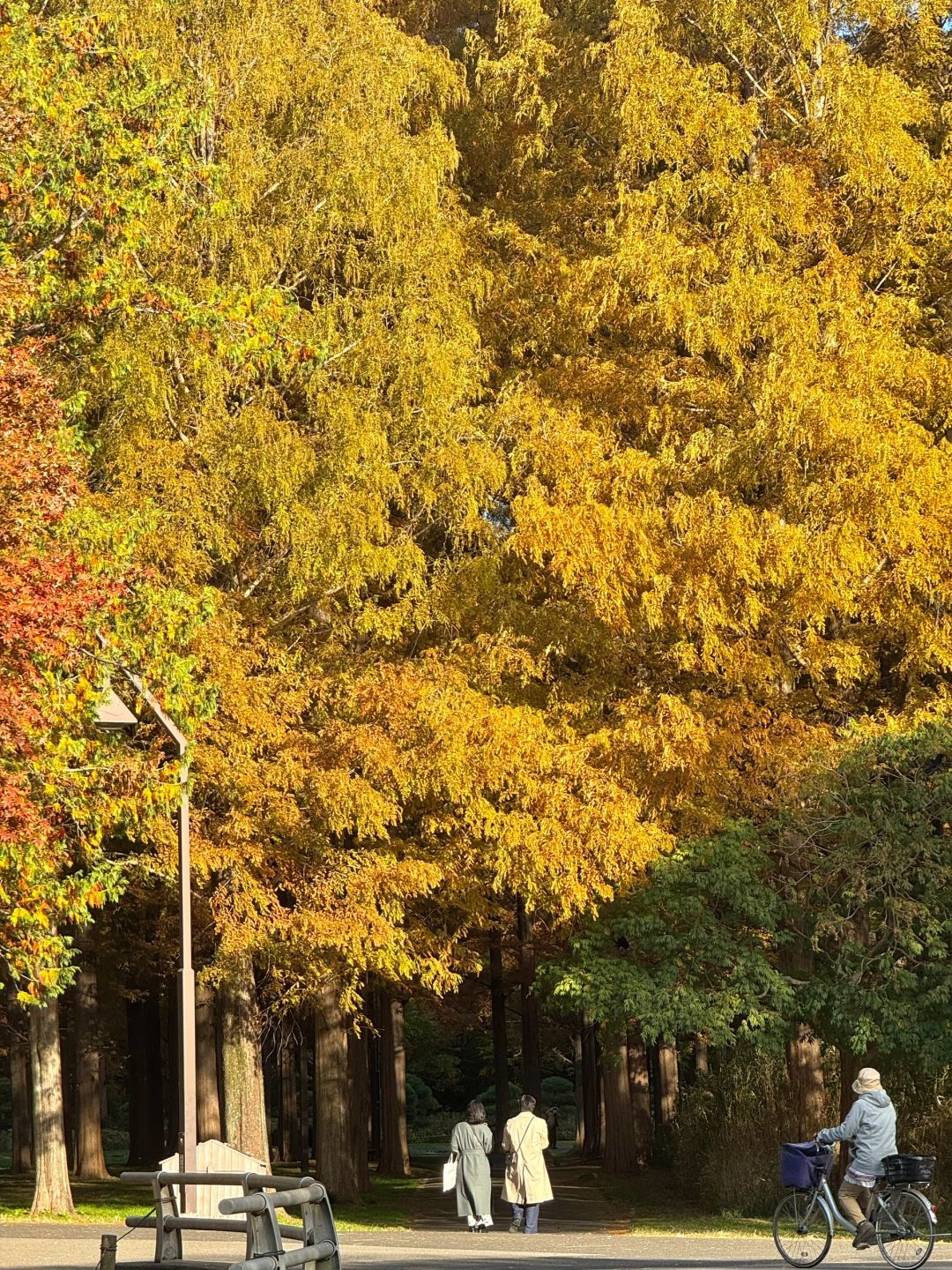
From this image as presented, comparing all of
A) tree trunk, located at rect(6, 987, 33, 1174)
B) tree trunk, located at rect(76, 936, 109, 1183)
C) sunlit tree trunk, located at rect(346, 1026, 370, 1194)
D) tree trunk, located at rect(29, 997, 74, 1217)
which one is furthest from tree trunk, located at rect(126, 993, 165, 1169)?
tree trunk, located at rect(29, 997, 74, 1217)

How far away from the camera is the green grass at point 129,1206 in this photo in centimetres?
2423

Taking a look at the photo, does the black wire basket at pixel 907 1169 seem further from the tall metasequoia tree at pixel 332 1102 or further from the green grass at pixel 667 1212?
the tall metasequoia tree at pixel 332 1102

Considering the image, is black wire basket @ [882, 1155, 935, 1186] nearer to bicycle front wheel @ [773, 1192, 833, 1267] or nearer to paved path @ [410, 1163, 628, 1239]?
bicycle front wheel @ [773, 1192, 833, 1267]

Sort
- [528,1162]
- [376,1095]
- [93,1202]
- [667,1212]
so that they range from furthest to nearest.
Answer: [376,1095] < [93,1202] < [667,1212] < [528,1162]

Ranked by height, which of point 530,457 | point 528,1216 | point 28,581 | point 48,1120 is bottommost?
point 528,1216

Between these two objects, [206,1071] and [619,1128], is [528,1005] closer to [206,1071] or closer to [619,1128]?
[619,1128]

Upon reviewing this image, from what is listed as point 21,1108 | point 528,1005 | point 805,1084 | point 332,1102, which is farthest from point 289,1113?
point 805,1084

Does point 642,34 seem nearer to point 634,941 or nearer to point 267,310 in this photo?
point 267,310

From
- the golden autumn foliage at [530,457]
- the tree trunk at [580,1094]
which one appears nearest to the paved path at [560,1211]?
the golden autumn foliage at [530,457]

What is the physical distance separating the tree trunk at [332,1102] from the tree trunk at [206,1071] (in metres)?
3.58

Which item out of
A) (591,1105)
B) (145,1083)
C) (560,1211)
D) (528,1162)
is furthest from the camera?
(591,1105)

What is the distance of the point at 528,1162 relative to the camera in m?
20.7

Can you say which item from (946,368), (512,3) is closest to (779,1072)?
(946,368)

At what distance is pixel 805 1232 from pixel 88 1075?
75.0 ft
